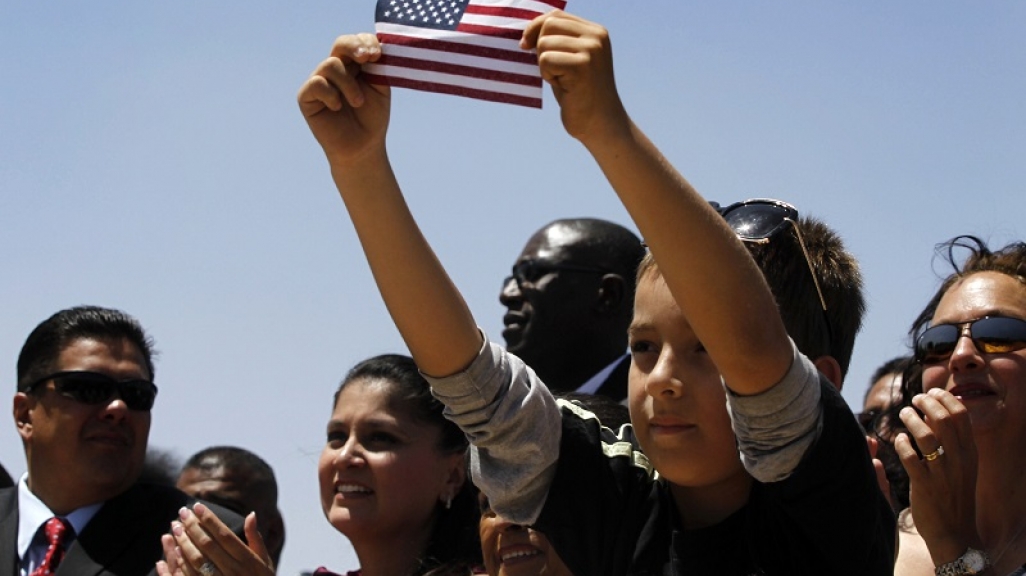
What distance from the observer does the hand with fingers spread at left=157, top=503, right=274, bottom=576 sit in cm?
440

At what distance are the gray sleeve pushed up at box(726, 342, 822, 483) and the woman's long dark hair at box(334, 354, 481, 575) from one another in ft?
7.36

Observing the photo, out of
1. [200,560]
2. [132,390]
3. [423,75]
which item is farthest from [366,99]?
[132,390]

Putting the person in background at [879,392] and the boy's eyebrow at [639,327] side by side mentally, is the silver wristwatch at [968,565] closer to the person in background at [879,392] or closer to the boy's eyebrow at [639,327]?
the boy's eyebrow at [639,327]

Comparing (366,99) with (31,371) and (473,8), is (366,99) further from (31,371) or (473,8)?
(31,371)

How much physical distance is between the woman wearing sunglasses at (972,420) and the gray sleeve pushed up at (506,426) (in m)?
1.06

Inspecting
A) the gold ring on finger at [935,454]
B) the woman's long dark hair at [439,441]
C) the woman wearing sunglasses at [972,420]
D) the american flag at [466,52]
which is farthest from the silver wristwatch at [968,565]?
the woman's long dark hair at [439,441]

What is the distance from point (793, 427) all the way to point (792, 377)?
10 cm

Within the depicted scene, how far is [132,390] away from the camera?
6.19 metres

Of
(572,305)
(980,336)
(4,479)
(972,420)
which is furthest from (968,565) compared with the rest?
(4,479)

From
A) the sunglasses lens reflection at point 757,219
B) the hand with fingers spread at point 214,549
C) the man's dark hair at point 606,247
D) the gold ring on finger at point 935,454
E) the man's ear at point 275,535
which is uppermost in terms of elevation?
the sunglasses lens reflection at point 757,219

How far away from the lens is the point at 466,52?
309 cm

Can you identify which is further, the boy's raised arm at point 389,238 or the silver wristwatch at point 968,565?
the silver wristwatch at point 968,565

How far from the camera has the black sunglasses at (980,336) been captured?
4.06 meters

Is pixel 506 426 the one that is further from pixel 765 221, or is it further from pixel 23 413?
pixel 23 413
